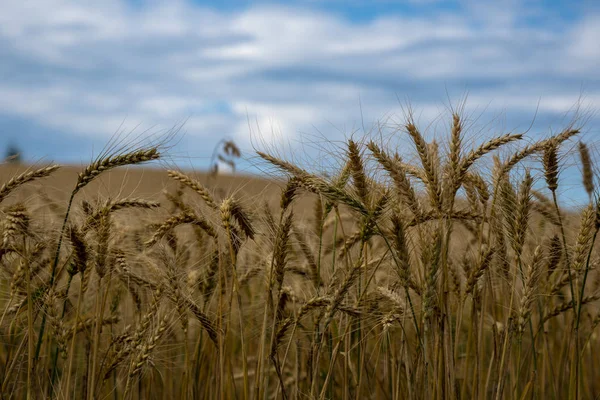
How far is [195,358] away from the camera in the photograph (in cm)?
320

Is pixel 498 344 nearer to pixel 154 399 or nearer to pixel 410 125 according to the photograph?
pixel 410 125

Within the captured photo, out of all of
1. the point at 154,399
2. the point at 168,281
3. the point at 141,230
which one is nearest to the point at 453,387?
the point at 168,281

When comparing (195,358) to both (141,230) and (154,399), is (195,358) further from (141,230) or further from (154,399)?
(141,230)

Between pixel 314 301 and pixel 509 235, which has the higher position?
pixel 509 235

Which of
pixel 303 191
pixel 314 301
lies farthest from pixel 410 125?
pixel 314 301

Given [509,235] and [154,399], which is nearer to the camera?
[509,235]

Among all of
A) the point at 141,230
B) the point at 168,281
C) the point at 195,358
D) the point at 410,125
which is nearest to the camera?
the point at 168,281

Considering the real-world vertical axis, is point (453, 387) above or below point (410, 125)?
below

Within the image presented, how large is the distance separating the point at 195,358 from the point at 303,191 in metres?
1.15

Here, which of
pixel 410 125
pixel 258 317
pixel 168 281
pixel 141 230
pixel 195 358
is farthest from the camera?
pixel 258 317

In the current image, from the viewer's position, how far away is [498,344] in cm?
289

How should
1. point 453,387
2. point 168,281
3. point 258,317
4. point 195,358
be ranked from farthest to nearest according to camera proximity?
point 258,317 < point 195,358 < point 168,281 < point 453,387

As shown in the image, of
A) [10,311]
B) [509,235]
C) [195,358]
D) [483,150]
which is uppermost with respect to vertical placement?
[483,150]

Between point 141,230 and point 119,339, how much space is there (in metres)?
1.05
